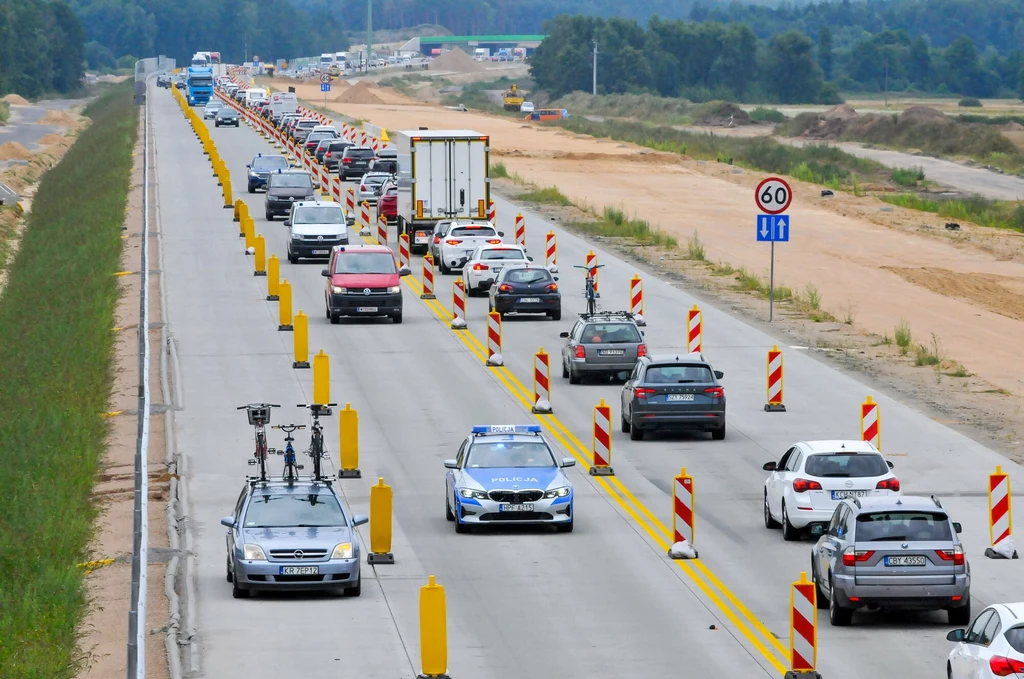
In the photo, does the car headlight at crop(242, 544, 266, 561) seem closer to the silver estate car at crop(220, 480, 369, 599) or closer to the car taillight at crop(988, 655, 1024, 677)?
the silver estate car at crop(220, 480, 369, 599)

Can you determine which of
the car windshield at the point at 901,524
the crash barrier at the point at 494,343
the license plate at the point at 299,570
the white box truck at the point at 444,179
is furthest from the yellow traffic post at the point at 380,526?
the white box truck at the point at 444,179

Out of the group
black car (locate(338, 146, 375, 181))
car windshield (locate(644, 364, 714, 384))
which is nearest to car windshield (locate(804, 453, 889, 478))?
car windshield (locate(644, 364, 714, 384))

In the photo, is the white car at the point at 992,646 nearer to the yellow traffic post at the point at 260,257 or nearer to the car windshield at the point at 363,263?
the car windshield at the point at 363,263

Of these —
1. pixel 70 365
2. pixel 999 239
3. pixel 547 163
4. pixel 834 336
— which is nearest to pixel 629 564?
pixel 70 365

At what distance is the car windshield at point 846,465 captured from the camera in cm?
2219

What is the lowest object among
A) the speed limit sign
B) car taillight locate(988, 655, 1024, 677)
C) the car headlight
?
the car headlight

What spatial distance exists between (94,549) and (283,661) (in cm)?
589

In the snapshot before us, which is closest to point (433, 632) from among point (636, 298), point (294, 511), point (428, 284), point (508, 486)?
point (294, 511)

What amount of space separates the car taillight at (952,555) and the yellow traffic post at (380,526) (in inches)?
257

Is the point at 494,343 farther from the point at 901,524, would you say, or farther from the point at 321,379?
the point at 901,524

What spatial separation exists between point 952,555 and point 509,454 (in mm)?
7391

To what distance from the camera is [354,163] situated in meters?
77.4

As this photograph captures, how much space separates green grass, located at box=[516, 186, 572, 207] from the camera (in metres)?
73.6

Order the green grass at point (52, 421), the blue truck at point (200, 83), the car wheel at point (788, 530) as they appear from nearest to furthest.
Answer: the green grass at point (52, 421) < the car wheel at point (788, 530) < the blue truck at point (200, 83)
